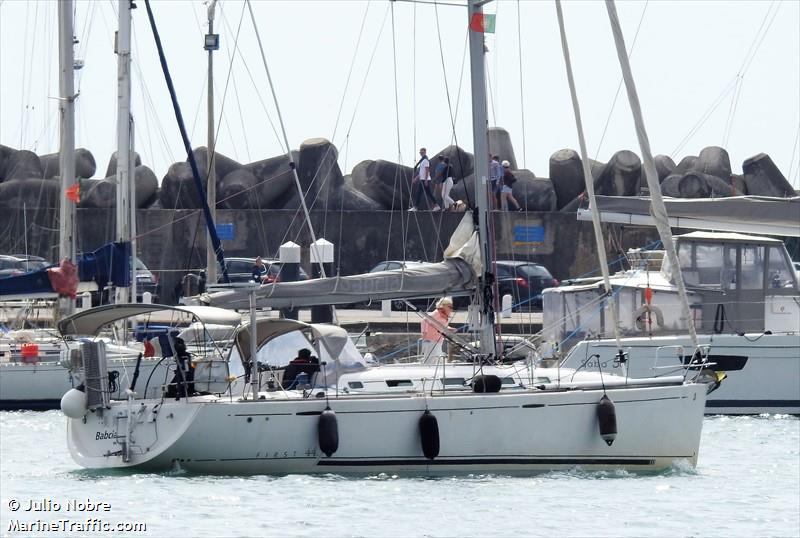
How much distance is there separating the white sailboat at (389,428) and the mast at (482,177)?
157 cm

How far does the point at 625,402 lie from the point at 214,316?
205 inches

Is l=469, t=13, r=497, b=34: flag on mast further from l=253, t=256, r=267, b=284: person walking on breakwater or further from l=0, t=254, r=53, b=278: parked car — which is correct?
l=0, t=254, r=53, b=278: parked car

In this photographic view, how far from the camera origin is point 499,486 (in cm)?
1672

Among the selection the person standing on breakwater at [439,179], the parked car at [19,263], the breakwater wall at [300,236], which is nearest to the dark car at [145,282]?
the breakwater wall at [300,236]

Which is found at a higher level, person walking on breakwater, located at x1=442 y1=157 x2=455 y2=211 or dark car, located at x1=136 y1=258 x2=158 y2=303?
person walking on breakwater, located at x1=442 y1=157 x2=455 y2=211

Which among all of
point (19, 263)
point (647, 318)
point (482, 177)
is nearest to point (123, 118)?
point (19, 263)

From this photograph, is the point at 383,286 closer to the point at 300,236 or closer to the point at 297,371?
the point at 297,371

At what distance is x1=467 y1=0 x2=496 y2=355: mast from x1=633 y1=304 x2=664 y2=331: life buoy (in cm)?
605

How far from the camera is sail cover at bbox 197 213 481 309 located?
17.9 meters

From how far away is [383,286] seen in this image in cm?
1864

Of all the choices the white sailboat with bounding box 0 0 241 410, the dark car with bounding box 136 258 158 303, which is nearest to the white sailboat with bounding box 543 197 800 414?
the white sailboat with bounding box 0 0 241 410

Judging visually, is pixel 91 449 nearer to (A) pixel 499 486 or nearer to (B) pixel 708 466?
(A) pixel 499 486

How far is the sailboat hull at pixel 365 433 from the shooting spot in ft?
55.7

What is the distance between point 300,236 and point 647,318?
15037 mm
